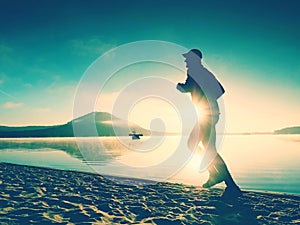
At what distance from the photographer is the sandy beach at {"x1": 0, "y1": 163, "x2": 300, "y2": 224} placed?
5.56 m

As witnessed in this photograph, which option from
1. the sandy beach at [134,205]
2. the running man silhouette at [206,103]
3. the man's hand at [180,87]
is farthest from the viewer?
the man's hand at [180,87]

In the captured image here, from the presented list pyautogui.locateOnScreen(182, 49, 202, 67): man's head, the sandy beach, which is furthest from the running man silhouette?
the sandy beach

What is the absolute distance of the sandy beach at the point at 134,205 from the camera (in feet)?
18.2

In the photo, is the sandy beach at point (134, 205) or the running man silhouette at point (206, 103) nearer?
the sandy beach at point (134, 205)

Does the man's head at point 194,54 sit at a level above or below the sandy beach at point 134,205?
above

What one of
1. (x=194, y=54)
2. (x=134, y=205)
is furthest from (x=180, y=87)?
(x=134, y=205)

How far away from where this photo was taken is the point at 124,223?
17.5 ft

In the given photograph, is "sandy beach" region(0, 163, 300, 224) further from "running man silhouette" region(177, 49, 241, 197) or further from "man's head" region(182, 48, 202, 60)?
"man's head" region(182, 48, 202, 60)

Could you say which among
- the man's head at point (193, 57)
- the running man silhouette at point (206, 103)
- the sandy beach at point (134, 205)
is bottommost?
the sandy beach at point (134, 205)

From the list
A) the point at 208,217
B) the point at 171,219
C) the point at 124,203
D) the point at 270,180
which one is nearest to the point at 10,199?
the point at 124,203

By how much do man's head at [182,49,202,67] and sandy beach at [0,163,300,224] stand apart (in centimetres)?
364

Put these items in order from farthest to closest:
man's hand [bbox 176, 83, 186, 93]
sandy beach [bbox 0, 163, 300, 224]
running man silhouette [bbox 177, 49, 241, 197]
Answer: man's hand [bbox 176, 83, 186, 93], running man silhouette [bbox 177, 49, 241, 197], sandy beach [bbox 0, 163, 300, 224]

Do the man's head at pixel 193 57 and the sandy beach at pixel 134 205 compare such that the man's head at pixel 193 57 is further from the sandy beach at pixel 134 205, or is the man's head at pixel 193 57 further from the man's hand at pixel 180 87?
the sandy beach at pixel 134 205

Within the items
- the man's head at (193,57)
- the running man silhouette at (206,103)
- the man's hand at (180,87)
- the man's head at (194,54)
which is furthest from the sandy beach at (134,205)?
the man's head at (194,54)
